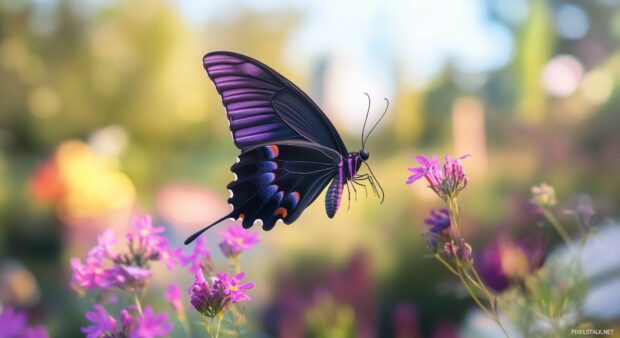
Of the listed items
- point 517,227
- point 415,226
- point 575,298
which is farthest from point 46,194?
point 575,298

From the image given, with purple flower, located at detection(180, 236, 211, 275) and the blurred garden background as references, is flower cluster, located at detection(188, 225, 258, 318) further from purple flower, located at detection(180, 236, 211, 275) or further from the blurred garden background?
the blurred garden background

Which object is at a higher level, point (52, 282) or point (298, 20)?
point (298, 20)

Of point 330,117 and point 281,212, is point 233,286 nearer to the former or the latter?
point 281,212

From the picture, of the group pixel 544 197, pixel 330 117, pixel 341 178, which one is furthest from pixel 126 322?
pixel 330 117

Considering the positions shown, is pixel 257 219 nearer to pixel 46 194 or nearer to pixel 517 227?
pixel 517 227

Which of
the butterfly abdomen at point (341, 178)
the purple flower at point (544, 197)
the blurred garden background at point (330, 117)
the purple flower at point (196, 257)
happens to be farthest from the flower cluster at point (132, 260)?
the blurred garden background at point (330, 117)

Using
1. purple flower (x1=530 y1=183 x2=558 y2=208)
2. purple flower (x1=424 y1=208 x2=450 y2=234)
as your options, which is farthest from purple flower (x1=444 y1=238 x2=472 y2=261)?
purple flower (x1=530 y1=183 x2=558 y2=208)
